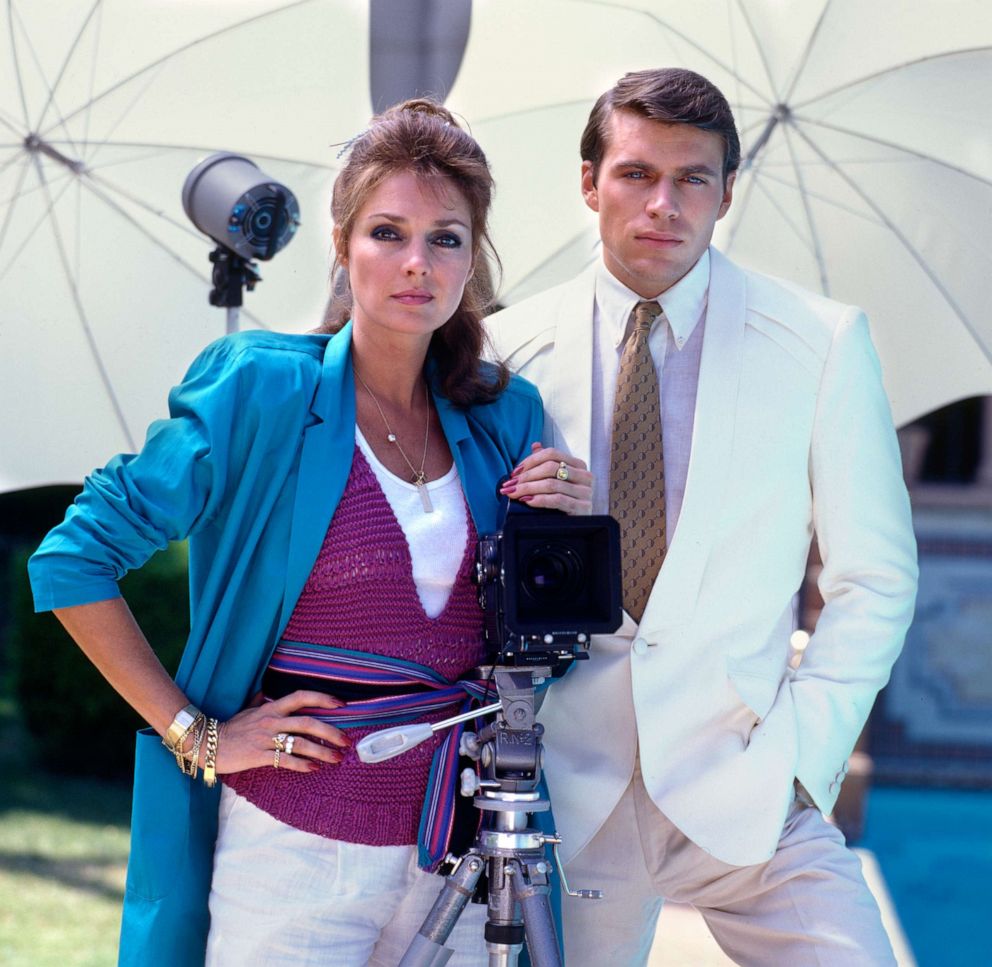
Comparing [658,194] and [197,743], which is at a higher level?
[658,194]

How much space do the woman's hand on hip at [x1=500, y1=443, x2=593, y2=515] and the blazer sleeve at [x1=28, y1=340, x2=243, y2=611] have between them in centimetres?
42

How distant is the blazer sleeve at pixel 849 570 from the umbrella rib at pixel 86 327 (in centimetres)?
144

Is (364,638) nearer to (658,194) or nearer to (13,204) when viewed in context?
(658,194)

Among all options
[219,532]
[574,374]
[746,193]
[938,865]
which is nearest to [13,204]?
[219,532]

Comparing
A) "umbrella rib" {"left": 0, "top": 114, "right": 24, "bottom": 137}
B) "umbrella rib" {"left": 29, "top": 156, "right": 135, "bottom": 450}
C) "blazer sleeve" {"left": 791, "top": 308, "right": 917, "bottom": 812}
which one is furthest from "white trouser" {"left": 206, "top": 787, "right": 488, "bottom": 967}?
"umbrella rib" {"left": 0, "top": 114, "right": 24, "bottom": 137}

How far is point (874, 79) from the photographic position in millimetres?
2830

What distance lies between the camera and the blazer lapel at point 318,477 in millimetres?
2158

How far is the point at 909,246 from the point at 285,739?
62.4 inches

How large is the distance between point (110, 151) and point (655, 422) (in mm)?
1286

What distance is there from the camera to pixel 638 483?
2441 millimetres

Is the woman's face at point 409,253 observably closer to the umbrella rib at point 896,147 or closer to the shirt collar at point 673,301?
the shirt collar at point 673,301

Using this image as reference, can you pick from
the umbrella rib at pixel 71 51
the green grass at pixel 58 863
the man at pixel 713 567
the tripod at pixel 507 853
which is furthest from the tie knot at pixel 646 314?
the green grass at pixel 58 863

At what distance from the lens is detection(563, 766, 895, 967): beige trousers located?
7.48 ft

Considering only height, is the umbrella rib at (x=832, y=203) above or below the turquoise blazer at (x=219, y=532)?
above
